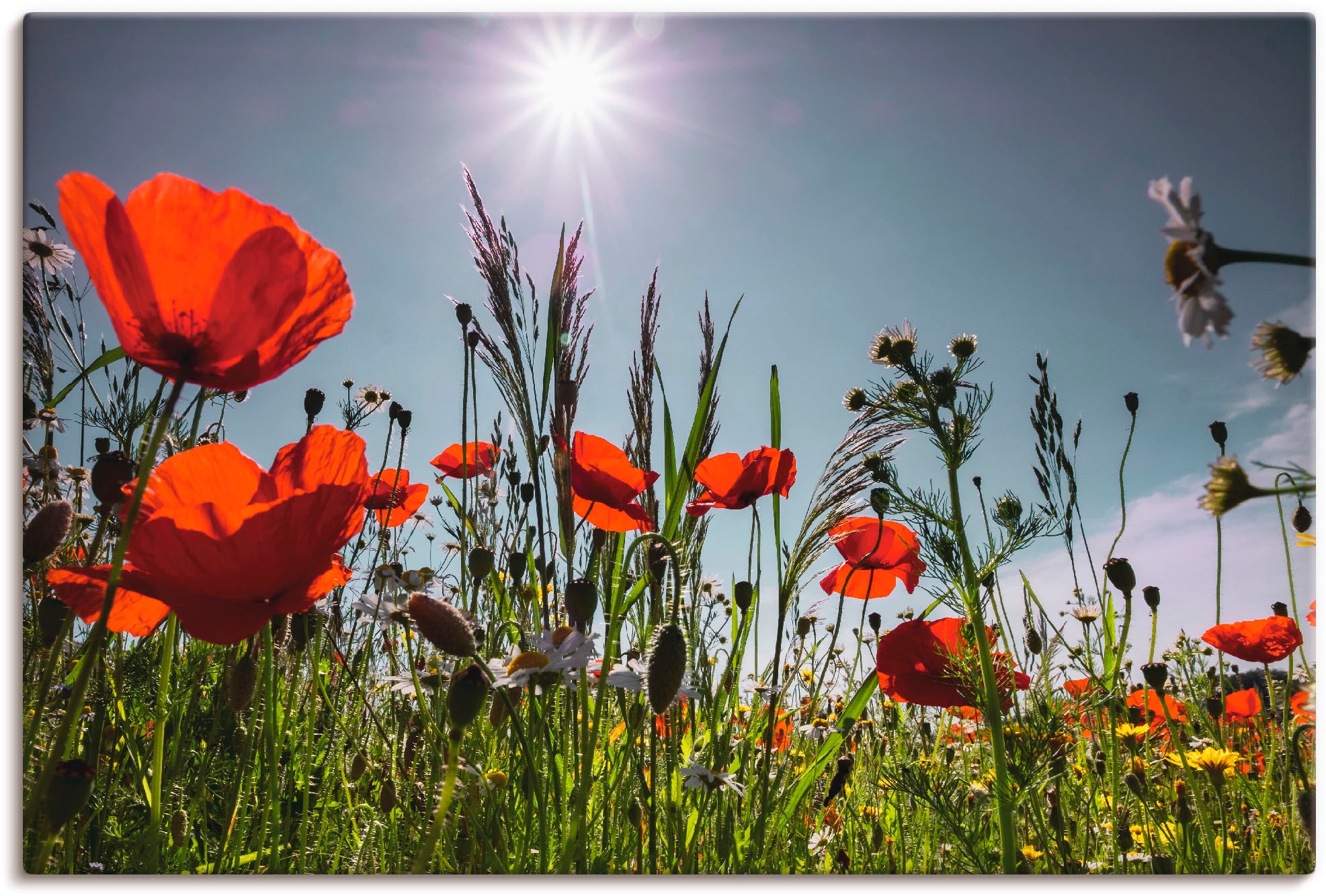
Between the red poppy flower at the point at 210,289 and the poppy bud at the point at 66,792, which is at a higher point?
the red poppy flower at the point at 210,289

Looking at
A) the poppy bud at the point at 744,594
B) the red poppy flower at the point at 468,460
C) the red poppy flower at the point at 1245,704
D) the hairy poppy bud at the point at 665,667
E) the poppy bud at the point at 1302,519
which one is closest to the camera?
the hairy poppy bud at the point at 665,667

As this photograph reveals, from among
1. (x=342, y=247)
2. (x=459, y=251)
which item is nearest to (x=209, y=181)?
(x=342, y=247)

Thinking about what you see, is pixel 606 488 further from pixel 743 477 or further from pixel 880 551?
pixel 880 551

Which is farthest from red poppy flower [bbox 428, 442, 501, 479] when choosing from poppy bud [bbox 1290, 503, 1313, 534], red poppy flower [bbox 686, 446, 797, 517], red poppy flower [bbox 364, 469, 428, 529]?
poppy bud [bbox 1290, 503, 1313, 534]

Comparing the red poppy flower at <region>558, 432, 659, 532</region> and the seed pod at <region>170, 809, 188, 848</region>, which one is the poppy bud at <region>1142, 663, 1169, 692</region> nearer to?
the red poppy flower at <region>558, 432, 659, 532</region>

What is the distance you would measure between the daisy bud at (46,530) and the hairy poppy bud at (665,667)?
0.66 metres

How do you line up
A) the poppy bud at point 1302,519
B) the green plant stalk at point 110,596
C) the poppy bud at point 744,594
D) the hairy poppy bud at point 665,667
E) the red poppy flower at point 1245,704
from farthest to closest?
the red poppy flower at point 1245,704
the poppy bud at point 1302,519
the poppy bud at point 744,594
the hairy poppy bud at point 665,667
the green plant stalk at point 110,596

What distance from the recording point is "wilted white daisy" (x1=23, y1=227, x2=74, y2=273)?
131cm

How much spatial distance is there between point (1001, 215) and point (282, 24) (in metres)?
1.33

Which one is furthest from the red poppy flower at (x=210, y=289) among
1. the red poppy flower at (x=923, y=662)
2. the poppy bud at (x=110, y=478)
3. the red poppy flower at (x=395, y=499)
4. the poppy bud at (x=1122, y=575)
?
the poppy bud at (x=1122, y=575)

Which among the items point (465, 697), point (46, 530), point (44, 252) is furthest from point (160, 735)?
point (44, 252)

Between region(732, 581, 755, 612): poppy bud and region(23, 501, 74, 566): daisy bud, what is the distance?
85 cm

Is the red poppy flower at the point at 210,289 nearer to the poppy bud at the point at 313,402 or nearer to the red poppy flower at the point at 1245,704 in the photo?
the poppy bud at the point at 313,402

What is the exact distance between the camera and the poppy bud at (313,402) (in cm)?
131
